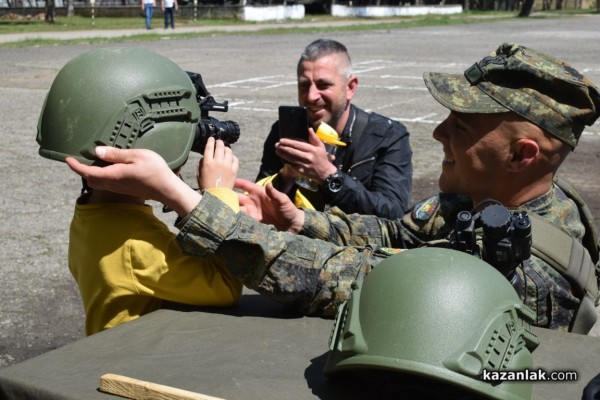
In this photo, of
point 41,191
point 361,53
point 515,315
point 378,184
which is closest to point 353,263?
point 515,315

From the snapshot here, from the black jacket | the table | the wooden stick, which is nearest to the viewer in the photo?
the wooden stick

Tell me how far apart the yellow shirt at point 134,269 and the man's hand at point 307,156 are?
51.6 inches

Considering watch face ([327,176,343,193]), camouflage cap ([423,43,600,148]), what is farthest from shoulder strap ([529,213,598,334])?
watch face ([327,176,343,193])

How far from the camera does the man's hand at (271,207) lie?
3.13 metres

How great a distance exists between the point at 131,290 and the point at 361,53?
935 inches

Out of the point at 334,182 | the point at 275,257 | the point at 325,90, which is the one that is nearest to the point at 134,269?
the point at 275,257

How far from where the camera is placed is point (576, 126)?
111 inches

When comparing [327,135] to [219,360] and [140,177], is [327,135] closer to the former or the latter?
[140,177]

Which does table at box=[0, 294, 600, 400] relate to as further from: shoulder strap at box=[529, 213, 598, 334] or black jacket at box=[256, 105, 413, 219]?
black jacket at box=[256, 105, 413, 219]

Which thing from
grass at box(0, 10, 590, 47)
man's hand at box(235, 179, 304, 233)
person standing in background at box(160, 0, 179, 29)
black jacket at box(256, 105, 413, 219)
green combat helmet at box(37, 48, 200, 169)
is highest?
green combat helmet at box(37, 48, 200, 169)

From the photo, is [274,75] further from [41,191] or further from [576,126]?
[576,126]

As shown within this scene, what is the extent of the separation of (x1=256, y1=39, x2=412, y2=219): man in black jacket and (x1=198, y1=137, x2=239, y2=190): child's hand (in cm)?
158

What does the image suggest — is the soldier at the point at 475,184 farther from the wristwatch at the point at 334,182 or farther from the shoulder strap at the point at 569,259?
the wristwatch at the point at 334,182

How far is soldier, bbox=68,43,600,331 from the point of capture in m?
2.58
